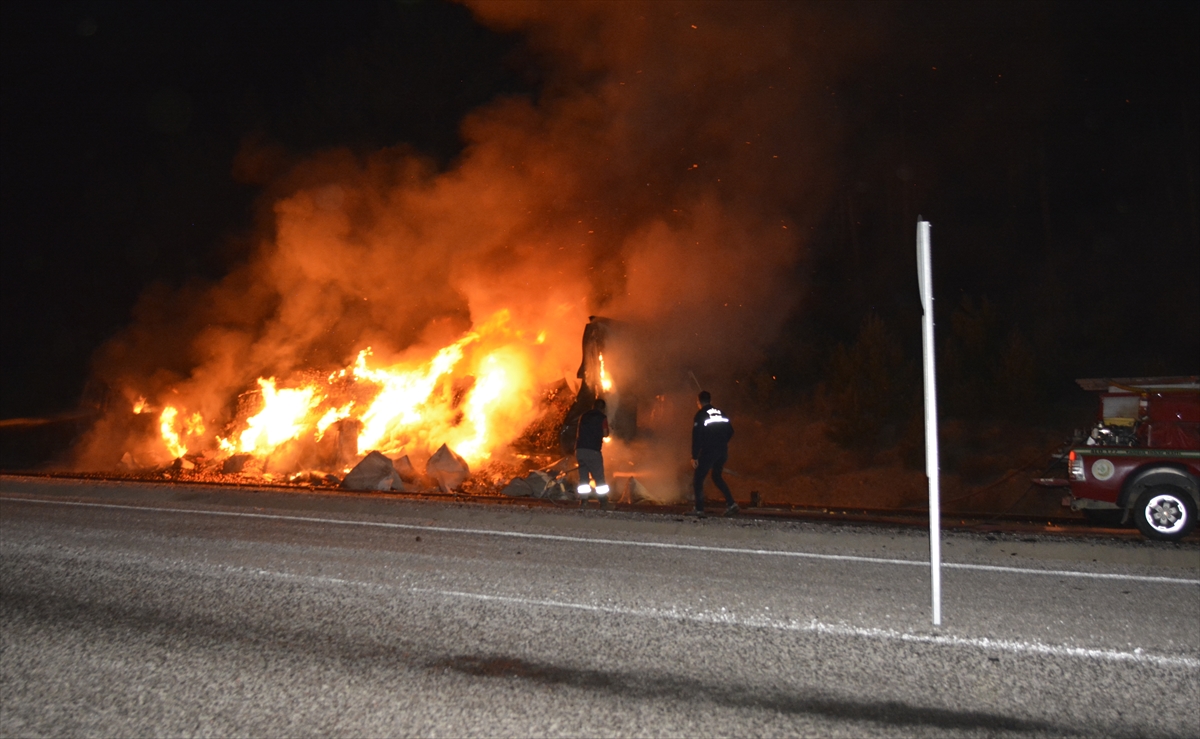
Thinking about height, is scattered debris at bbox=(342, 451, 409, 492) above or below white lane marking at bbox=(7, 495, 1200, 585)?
above

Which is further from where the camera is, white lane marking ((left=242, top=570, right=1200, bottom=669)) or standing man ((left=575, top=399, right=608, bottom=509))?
standing man ((left=575, top=399, right=608, bottom=509))

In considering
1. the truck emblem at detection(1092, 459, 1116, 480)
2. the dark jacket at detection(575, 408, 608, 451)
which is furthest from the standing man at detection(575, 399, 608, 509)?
the truck emblem at detection(1092, 459, 1116, 480)

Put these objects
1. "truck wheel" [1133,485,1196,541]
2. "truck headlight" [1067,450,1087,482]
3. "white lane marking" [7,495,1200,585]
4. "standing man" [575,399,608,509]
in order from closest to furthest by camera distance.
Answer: "white lane marking" [7,495,1200,585], "truck wheel" [1133,485,1196,541], "truck headlight" [1067,450,1087,482], "standing man" [575,399,608,509]

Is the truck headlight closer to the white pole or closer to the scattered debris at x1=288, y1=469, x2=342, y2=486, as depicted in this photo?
the white pole

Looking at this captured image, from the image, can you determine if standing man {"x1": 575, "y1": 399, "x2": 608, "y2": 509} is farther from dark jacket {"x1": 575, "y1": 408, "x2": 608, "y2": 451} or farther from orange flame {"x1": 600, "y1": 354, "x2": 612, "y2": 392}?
orange flame {"x1": 600, "y1": 354, "x2": 612, "y2": 392}

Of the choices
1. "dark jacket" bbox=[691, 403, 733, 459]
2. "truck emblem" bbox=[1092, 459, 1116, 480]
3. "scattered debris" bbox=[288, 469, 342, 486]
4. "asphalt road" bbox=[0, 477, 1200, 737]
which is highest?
"dark jacket" bbox=[691, 403, 733, 459]

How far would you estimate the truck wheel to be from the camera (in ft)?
28.7

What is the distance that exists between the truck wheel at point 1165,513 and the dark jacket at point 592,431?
241 inches

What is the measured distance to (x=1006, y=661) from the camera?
14.5 feet

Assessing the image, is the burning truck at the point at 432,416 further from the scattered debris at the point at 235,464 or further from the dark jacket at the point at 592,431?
the dark jacket at the point at 592,431

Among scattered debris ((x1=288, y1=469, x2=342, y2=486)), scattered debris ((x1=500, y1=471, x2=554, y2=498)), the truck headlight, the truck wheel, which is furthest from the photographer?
scattered debris ((x1=288, y1=469, x2=342, y2=486))

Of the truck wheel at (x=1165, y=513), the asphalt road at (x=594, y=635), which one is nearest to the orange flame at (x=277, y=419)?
the asphalt road at (x=594, y=635)

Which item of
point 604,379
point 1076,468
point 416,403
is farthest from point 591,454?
point 416,403

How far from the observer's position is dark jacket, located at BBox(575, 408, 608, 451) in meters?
10.9
